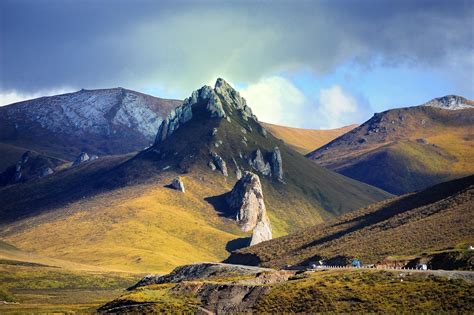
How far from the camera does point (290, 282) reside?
154375 mm

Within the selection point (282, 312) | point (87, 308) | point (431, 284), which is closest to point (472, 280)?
Answer: point (431, 284)

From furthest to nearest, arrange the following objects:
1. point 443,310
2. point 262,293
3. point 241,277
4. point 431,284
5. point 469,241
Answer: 1. point 469,241
2. point 241,277
3. point 262,293
4. point 431,284
5. point 443,310

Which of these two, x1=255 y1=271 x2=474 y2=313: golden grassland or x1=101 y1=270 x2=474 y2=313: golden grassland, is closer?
x1=255 y1=271 x2=474 y2=313: golden grassland

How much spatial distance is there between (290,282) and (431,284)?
2872cm

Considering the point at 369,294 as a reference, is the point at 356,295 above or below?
below

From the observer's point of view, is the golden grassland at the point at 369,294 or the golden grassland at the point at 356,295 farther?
the golden grassland at the point at 356,295

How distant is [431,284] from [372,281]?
444 inches

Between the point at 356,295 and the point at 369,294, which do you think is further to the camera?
the point at 356,295

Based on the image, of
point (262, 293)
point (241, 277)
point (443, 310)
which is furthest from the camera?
point (241, 277)

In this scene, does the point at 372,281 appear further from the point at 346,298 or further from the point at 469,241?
the point at 469,241

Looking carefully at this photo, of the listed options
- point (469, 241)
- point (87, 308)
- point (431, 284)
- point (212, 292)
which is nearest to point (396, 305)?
point (431, 284)

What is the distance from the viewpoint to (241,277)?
174125 millimetres

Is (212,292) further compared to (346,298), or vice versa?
(212,292)

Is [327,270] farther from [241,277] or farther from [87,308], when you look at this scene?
[87,308]
